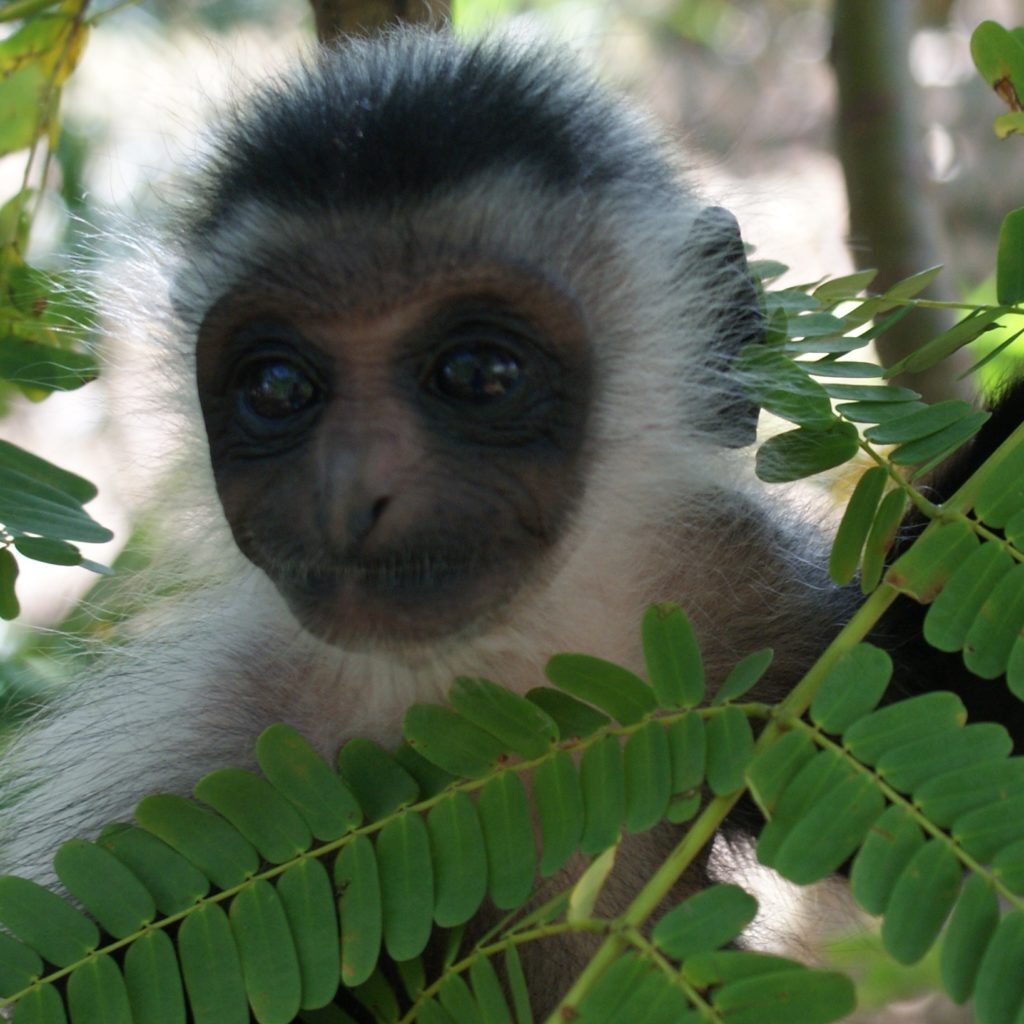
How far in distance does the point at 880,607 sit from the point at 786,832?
17.4 inches

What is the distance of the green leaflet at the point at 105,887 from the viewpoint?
80.0 inches

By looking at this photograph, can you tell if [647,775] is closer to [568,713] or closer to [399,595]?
[568,713]

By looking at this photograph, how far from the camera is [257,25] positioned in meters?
8.18

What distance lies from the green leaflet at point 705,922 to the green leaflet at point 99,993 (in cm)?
83

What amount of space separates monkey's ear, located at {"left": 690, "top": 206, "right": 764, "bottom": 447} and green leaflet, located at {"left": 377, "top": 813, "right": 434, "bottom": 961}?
4.56 ft

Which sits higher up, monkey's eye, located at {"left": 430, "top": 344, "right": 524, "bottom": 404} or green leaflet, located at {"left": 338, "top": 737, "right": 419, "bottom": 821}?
monkey's eye, located at {"left": 430, "top": 344, "right": 524, "bottom": 404}

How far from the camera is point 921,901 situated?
5.25 ft

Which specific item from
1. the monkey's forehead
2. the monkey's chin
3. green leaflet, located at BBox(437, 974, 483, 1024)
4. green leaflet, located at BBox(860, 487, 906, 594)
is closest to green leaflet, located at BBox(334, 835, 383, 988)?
green leaflet, located at BBox(437, 974, 483, 1024)

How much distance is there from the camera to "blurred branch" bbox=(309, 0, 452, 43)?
355 cm

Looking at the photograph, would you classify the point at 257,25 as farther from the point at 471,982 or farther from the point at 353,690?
the point at 471,982

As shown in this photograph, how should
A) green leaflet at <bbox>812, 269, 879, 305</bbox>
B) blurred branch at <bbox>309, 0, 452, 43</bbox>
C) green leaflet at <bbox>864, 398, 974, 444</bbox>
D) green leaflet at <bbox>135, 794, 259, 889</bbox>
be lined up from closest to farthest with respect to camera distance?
green leaflet at <bbox>135, 794, 259, 889</bbox> → green leaflet at <bbox>864, 398, 974, 444</bbox> → green leaflet at <bbox>812, 269, 879, 305</bbox> → blurred branch at <bbox>309, 0, 452, 43</bbox>

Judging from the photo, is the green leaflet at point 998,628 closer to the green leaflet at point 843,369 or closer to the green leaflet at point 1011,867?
the green leaflet at point 1011,867

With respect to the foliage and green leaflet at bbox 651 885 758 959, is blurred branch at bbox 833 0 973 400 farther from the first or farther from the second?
green leaflet at bbox 651 885 758 959

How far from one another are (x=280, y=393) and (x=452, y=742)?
948 mm
